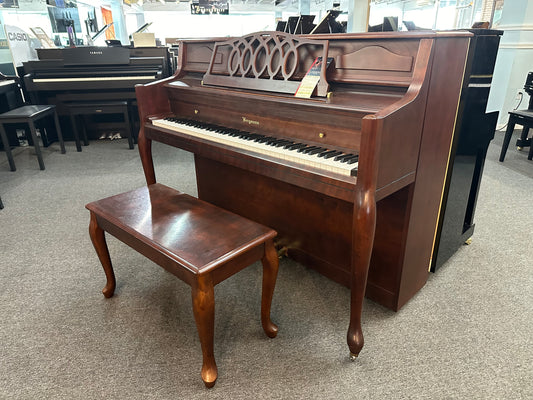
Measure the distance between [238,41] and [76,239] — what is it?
1595 mm

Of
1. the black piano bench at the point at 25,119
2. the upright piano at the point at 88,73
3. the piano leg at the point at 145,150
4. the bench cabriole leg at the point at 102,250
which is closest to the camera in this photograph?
the bench cabriole leg at the point at 102,250

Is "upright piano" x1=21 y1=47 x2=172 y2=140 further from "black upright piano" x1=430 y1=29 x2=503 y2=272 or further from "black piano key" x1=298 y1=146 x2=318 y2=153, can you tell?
"black upright piano" x1=430 y1=29 x2=503 y2=272

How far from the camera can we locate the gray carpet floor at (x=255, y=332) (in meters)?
1.34

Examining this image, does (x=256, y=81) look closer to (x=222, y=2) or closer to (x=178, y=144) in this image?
(x=178, y=144)

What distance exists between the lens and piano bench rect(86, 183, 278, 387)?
1221 millimetres

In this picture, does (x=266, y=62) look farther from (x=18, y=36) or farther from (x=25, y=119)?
(x=18, y=36)

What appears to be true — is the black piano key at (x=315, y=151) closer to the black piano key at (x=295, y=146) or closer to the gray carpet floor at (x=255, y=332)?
the black piano key at (x=295, y=146)

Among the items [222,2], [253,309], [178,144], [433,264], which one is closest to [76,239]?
[178,144]

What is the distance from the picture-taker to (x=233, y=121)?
5.98 ft

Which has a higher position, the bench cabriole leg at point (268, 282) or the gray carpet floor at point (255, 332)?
the bench cabriole leg at point (268, 282)

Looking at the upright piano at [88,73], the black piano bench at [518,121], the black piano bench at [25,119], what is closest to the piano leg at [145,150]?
the black piano bench at [25,119]

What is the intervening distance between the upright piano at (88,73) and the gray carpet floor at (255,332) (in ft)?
7.34

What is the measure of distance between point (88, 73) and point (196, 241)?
3.64m

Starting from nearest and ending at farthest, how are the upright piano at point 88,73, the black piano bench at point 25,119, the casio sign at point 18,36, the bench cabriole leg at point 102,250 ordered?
the bench cabriole leg at point 102,250, the black piano bench at point 25,119, the upright piano at point 88,73, the casio sign at point 18,36
